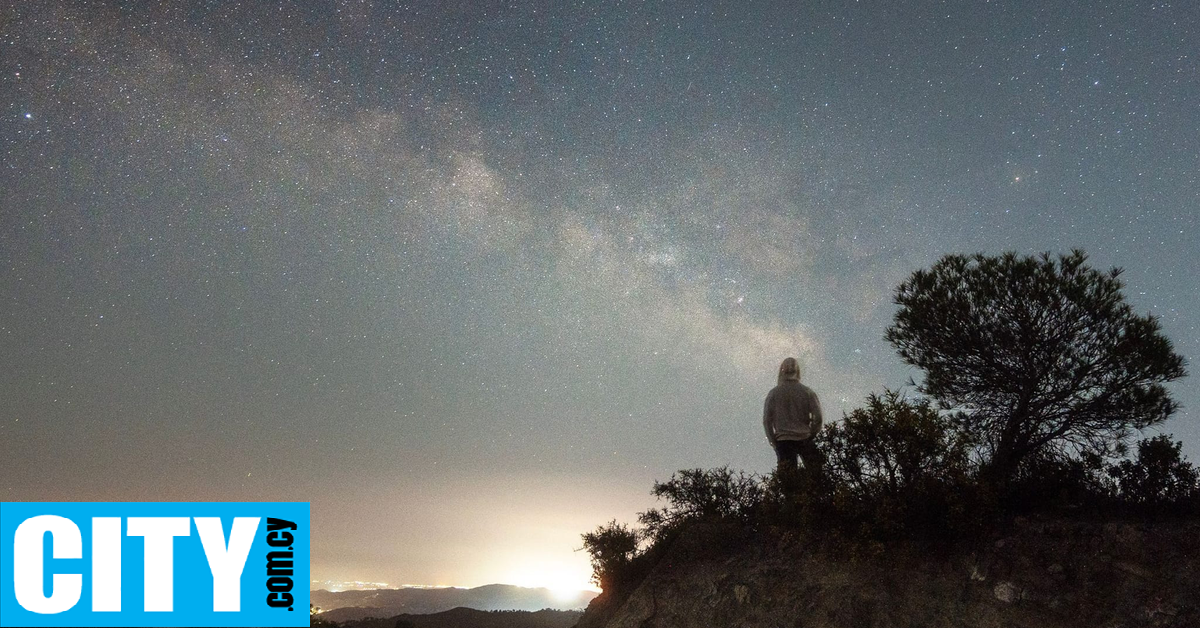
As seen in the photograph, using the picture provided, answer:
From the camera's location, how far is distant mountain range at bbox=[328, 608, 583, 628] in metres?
19.5

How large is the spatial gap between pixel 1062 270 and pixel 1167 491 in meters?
4.91

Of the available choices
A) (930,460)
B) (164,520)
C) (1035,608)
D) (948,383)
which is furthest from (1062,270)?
(164,520)

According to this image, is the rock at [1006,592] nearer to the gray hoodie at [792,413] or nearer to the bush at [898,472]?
the bush at [898,472]

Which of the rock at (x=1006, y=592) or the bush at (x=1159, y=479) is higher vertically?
the bush at (x=1159, y=479)

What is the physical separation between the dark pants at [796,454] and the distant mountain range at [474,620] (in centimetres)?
837

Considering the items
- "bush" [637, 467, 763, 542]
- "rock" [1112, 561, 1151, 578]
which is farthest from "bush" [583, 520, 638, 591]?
"rock" [1112, 561, 1151, 578]

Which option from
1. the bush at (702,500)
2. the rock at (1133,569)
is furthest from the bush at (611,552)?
the rock at (1133,569)

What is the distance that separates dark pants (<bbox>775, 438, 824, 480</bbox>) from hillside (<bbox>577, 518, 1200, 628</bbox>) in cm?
132

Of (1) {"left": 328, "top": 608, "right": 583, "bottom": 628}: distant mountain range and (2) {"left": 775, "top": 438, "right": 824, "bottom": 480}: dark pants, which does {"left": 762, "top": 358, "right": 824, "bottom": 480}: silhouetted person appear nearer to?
(2) {"left": 775, "top": 438, "right": 824, "bottom": 480}: dark pants

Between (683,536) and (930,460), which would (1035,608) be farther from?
(683,536)

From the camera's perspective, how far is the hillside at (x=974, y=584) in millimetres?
8781

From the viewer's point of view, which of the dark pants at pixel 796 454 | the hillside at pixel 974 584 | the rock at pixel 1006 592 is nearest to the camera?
the hillside at pixel 974 584

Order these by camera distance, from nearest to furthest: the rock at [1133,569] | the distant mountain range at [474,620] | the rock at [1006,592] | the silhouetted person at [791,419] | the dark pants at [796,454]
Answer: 1. the rock at [1133,569]
2. the rock at [1006,592]
3. the dark pants at [796,454]
4. the silhouetted person at [791,419]
5. the distant mountain range at [474,620]

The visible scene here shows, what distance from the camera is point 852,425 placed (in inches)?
A: 473
